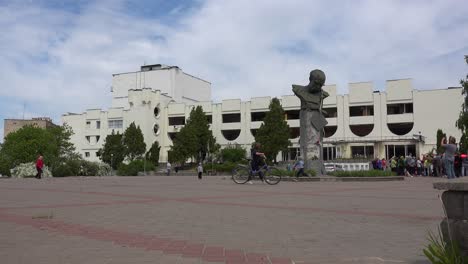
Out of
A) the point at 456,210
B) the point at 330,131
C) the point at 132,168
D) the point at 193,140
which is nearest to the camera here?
the point at 456,210

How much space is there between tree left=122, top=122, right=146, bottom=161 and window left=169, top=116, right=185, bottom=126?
9.23m

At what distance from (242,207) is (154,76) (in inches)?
3205

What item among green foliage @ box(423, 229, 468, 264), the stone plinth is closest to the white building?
the stone plinth

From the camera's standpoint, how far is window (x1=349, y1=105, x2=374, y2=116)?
68438 millimetres

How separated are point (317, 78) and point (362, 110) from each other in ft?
142

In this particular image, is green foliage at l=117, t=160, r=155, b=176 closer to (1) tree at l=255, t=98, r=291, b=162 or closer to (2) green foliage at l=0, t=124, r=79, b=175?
(1) tree at l=255, t=98, r=291, b=162

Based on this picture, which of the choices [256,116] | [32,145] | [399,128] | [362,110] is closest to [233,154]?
[256,116]

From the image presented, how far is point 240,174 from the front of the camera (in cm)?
2031

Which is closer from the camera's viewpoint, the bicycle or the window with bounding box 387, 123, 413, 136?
the bicycle

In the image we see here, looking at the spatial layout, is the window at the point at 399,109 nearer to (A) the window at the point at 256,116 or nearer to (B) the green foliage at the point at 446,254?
(A) the window at the point at 256,116

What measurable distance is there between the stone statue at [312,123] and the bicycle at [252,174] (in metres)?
7.48

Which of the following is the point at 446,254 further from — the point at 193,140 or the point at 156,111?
the point at 156,111

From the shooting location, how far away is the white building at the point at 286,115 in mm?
63219

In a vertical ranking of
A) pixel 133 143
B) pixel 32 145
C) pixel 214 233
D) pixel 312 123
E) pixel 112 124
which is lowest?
pixel 214 233
